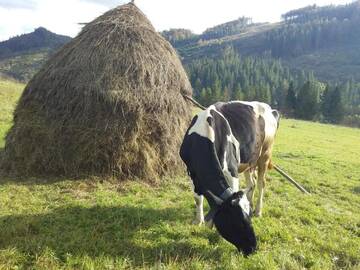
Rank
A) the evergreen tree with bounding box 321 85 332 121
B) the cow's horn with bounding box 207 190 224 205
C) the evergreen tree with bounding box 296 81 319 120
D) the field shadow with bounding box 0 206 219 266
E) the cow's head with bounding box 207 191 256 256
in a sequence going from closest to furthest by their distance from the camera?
the cow's head with bounding box 207 191 256 256, the cow's horn with bounding box 207 190 224 205, the field shadow with bounding box 0 206 219 266, the evergreen tree with bounding box 296 81 319 120, the evergreen tree with bounding box 321 85 332 121

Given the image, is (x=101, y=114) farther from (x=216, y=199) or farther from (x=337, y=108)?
(x=337, y=108)

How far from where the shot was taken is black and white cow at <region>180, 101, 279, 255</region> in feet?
20.3

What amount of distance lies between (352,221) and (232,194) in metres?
5.10

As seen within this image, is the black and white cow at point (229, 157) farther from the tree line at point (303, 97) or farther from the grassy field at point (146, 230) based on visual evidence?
the tree line at point (303, 97)

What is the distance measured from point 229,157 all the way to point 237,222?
1895 mm

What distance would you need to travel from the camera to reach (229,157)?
776cm

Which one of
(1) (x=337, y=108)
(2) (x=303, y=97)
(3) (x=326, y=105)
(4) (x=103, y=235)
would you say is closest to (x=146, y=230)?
(4) (x=103, y=235)

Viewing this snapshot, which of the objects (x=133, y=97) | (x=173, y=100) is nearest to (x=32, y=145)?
(x=133, y=97)

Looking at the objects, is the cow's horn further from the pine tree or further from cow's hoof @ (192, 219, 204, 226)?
the pine tree

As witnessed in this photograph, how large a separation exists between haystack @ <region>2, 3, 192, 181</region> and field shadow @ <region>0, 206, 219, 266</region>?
2.65 m

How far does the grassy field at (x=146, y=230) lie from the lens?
20.9 feet

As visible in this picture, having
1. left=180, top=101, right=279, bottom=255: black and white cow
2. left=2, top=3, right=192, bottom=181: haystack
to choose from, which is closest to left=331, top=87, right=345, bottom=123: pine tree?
left=2, top=3, right=192, bottom=181: haystack

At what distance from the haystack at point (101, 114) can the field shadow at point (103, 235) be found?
104 inches

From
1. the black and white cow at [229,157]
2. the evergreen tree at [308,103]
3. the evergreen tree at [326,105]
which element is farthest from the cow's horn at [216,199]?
the evergreen tree at [326,105]
